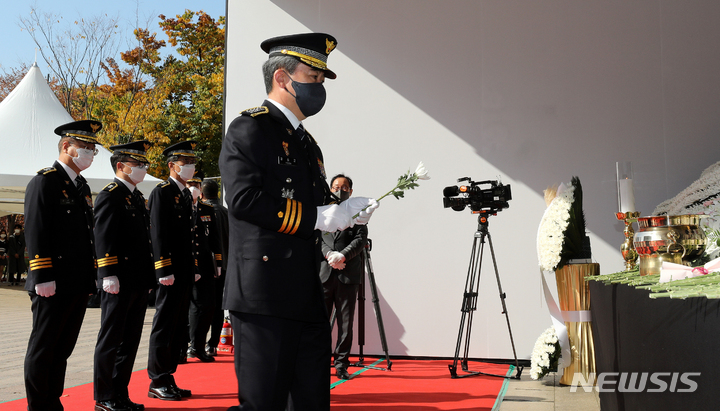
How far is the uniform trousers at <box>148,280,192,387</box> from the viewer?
422cm

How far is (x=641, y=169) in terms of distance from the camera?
19.0ft

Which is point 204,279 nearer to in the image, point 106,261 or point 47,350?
point 106,261

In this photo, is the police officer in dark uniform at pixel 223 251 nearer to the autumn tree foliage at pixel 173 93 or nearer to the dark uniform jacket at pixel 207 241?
the dark uniform jacket at pixel 207 241

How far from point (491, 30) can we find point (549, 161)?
4.82 feet

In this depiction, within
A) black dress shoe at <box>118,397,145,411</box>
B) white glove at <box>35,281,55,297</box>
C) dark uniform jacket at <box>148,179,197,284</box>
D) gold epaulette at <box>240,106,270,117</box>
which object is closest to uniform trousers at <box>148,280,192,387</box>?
dark uniform jacket at <box>148,179,197,284</box>

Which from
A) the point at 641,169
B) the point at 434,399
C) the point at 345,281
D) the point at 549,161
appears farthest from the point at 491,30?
the point at 434,399

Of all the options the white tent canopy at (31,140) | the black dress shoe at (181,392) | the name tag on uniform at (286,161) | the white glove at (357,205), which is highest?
the white tent canopy at (31,140)

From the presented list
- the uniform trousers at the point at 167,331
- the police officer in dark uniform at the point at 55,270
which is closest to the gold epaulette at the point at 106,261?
the police officer in dark uniform at the point at 55,270

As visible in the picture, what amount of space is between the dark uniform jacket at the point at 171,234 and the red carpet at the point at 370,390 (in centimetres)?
89

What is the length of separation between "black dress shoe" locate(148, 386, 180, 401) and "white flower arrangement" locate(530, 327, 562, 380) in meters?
2.68

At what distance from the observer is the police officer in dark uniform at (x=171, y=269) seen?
424 centimetres

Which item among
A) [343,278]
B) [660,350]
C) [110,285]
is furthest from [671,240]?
[343,278]

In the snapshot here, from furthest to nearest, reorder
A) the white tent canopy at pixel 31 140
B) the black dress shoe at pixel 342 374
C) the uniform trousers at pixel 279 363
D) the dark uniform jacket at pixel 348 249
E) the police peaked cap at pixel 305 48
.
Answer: the white tent canopy at pixel 31 140 → the dark uniform jacket at pixel 348 249 → the black dress shoe at pixel 342 374 → the police peaked cap at pixel 305 48 → the uniform trousers at pixel 279 363

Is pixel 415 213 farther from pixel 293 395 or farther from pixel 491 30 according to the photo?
pixel 293 395
